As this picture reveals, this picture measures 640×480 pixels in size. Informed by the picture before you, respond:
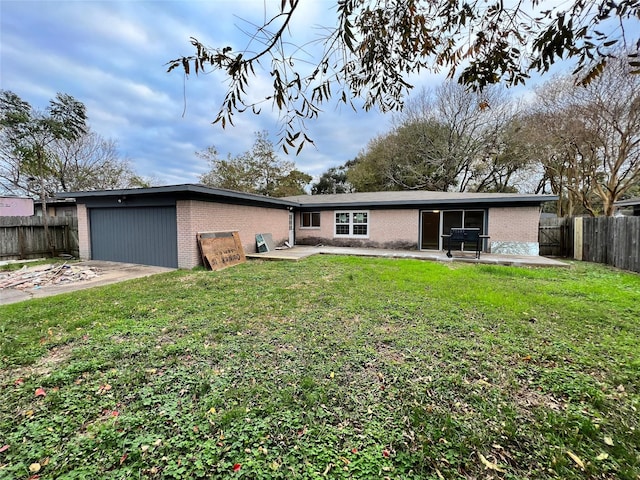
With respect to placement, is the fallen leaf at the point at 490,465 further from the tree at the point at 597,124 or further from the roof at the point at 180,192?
the tree at the point at 597,124

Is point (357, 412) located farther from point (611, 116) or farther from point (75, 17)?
point (611, 116)

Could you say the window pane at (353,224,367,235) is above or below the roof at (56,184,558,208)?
below

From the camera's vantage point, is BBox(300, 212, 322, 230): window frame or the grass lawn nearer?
the grass lawn

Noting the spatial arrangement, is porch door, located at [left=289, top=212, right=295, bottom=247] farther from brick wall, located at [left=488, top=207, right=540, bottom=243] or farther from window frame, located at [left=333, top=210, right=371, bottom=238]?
brick wall, located at [left=488, top=207, right=540, bottom=243]

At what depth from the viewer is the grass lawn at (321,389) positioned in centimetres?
167

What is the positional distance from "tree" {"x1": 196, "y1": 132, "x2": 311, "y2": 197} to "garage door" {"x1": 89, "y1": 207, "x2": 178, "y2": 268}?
1416 cm

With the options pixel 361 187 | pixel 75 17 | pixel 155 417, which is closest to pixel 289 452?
pixel 155 417

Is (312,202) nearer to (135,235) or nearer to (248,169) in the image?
(135,235)

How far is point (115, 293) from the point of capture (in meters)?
5.22

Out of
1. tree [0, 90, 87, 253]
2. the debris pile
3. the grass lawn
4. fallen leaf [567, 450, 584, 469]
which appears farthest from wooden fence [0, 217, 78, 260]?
fallen leaf [567, 450, 584, 469]

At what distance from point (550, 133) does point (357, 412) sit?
16256mm

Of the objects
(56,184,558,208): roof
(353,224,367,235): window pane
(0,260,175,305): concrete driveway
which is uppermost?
(56,184,558,208): roof

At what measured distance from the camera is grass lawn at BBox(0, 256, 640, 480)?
167 cm

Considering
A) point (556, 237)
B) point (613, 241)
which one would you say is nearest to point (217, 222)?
point (613, 241)
